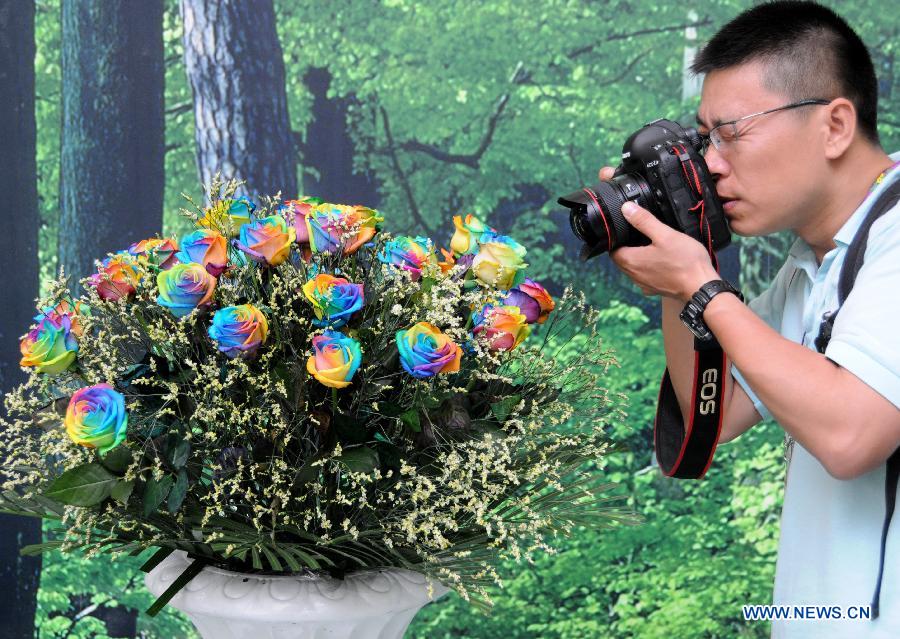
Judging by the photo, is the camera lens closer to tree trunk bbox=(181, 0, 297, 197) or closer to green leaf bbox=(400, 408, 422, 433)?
green leaf bbox=(400, 408, 422, 433)

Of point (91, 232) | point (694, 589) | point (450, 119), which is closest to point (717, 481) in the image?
point (694, 589)

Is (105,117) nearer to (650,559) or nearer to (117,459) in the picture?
(650,559)

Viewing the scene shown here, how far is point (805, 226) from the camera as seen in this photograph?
1108 mm

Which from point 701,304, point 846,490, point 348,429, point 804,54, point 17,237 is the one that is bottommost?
point 846,490

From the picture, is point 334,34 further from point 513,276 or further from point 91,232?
point 513,276

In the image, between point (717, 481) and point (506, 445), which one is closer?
point (506, 445)

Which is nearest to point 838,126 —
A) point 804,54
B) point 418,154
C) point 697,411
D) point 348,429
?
point 804,54

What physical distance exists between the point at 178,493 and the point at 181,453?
3 centimetres

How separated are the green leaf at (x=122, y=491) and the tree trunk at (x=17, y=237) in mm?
2167

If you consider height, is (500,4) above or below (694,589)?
above

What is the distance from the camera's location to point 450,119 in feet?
10.7

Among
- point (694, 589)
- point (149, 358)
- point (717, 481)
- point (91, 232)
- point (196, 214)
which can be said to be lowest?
point (694, 589)

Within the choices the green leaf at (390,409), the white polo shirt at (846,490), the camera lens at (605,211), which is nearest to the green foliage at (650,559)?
the white polo shirt at (846,490)

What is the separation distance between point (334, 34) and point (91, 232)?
39.1 inches
